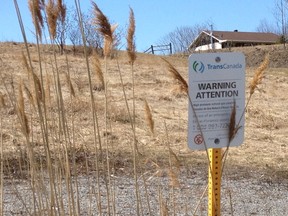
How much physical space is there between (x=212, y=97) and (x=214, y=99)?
12 mm

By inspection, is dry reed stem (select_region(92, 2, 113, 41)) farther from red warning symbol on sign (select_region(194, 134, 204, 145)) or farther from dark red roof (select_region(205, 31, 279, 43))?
dark red roof (select_region(205, 31, 279, 43))

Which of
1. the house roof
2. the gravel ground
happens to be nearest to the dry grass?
the gravel ground

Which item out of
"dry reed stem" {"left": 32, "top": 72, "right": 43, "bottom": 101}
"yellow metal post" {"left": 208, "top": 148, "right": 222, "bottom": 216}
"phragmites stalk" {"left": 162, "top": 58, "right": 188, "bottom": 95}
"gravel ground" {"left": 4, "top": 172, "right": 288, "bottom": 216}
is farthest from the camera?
"gravel ground" {"left": 4, "top": 172, "right": 288, "bottom": 216}

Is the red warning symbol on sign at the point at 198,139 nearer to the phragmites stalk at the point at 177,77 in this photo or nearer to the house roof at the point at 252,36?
the phragmites stalk at the point at 177,77

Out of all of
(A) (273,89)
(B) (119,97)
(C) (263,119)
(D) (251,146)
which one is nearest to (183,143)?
(D) (251,146)

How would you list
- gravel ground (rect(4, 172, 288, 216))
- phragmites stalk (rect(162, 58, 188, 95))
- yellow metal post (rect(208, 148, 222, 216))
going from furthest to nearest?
gravel ground (rect(4, 172, 288, 216))
yellow metal post (rect(208, 148, 222, 216))
phragmites stalk (rect(162, 58, 188, 95))

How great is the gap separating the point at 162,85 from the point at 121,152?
659cm

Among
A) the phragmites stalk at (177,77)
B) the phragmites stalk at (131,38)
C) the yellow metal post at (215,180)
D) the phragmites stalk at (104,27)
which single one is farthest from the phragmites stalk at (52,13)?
the yellow metal post at (215,180)

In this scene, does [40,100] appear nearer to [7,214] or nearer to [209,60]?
[209,60]

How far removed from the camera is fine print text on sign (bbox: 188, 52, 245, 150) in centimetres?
249

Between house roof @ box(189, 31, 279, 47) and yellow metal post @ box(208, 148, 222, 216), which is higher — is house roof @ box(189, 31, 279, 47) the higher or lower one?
the higher one

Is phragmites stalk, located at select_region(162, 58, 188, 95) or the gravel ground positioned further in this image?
the gravel ground

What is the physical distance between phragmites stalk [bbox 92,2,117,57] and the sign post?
0.41 metres

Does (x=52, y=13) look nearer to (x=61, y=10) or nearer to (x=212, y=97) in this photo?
(x=61, y=10)
